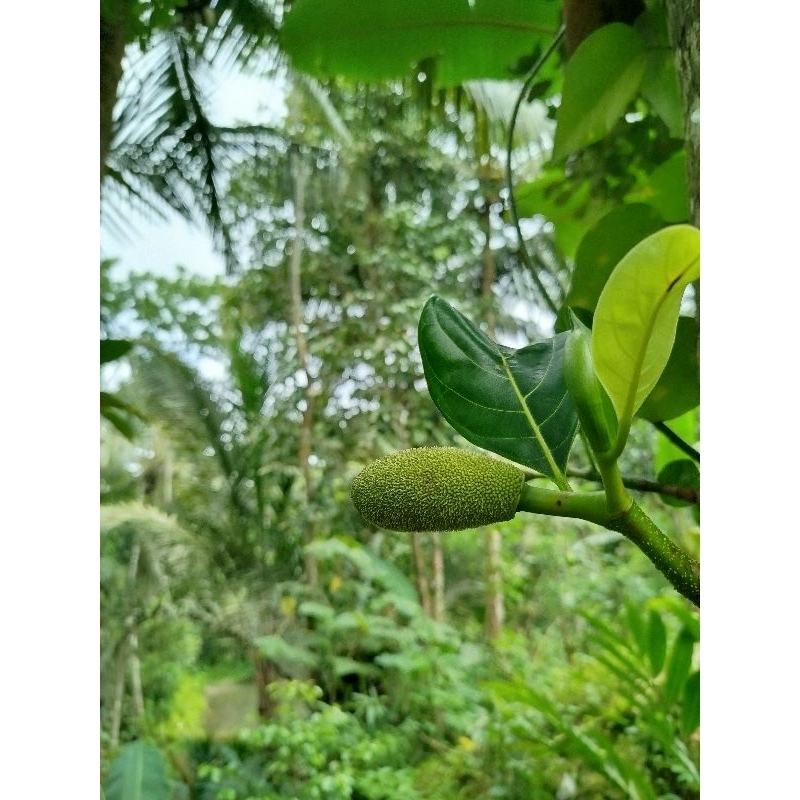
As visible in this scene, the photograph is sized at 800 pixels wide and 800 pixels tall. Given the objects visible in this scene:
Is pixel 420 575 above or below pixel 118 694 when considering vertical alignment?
above

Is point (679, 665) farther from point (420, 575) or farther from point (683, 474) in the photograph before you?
point (420, 575)

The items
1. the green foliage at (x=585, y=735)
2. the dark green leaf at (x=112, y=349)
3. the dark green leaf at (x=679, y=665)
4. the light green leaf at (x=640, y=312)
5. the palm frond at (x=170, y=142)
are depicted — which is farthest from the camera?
the palm frond at (x=170, y=142)

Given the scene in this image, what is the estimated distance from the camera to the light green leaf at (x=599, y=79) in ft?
0.82

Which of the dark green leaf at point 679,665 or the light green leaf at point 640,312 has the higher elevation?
the light green leaf at point 640,312

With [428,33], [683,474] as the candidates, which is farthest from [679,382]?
[428,33]

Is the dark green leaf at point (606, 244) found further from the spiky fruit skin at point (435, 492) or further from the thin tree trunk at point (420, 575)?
the thin tree trunk at point (420, 575)

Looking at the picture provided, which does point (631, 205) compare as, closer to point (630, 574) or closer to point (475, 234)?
point (630, 574)

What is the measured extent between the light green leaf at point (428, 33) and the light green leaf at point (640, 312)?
0.29 meters

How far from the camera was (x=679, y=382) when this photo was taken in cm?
24

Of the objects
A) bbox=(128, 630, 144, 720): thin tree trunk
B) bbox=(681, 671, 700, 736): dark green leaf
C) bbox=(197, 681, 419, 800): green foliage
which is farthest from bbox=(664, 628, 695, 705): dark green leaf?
bbox=(128, 630, 144, 720): thin tree trunk

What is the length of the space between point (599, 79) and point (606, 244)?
55mm

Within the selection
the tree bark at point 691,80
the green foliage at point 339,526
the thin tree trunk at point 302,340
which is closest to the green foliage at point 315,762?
the green foliage at point 339,526
